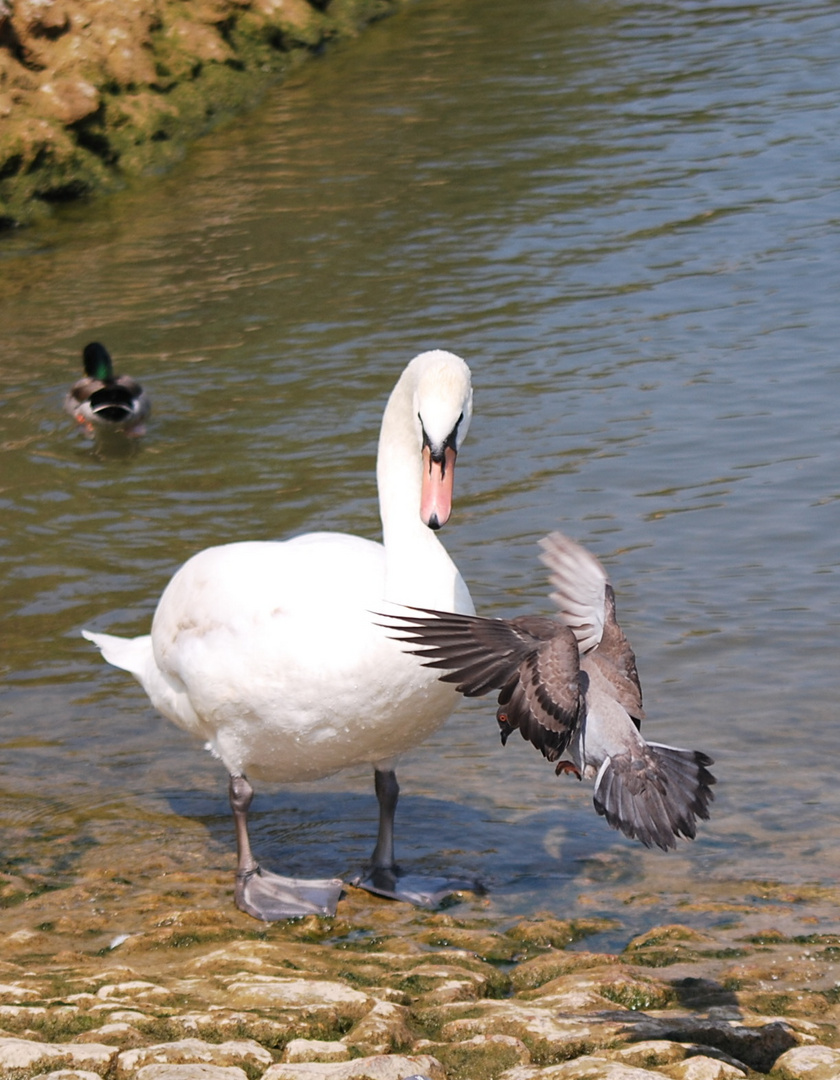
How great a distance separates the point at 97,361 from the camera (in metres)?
11.8

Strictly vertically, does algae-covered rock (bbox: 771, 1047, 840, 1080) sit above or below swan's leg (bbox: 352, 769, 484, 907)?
above

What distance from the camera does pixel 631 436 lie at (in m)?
10.0

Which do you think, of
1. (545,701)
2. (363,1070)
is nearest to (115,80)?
(545,701)

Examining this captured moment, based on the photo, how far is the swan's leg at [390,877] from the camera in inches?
224

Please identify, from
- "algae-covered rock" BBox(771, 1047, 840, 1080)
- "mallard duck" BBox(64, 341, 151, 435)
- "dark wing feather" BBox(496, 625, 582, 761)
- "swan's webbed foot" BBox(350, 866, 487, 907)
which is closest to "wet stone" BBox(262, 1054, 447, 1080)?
"algae-covered rock" BBox(771, 1047, 840, 1080)

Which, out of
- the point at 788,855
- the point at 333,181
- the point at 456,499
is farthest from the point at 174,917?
the point at 333,181

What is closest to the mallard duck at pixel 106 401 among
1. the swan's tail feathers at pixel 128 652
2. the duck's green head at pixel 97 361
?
the duck's green head at pixel 97 361

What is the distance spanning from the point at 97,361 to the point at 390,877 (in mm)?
6910

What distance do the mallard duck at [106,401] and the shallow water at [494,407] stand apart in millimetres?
243

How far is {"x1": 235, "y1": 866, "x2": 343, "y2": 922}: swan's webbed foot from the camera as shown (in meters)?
5.50

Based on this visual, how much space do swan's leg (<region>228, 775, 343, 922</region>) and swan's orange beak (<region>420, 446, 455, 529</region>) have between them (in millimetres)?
1471

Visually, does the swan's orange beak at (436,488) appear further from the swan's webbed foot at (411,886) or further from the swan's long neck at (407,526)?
the swan's webbed foot at (411,886)

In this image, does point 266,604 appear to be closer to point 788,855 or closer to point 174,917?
point 174,917

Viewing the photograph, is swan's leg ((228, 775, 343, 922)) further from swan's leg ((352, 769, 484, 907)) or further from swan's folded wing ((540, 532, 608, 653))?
swan's folded wing ((540, 532, 608, 653))
